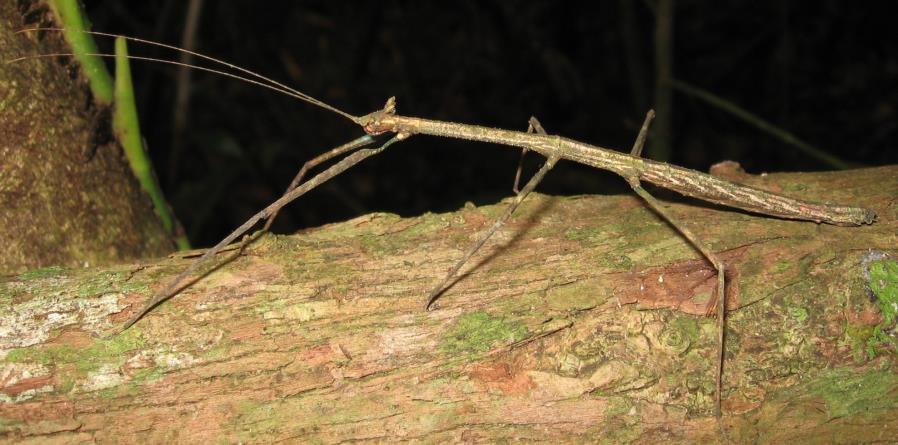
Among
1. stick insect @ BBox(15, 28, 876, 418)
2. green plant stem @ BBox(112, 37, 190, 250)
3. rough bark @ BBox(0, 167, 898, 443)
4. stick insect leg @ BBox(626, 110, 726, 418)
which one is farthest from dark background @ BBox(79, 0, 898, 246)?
rough bark @ BBox(0, 167, 898, 443)

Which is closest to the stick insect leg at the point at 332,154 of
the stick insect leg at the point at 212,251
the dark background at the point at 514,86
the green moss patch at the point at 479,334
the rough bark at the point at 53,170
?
the stick insect leg at the point at 212,251

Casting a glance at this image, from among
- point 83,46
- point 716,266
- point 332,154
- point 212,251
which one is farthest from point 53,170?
point 716,266

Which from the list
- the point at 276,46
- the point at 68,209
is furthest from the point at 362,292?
the point at 276,46

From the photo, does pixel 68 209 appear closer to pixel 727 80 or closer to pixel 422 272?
pixel 422 272

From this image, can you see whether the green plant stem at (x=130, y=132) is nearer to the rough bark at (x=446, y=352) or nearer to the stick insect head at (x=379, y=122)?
the rough bark at (x=446, y=352)

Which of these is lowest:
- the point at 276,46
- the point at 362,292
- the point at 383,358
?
the point at 383,358

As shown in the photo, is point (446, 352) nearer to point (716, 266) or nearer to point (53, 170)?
point (716, 266)
